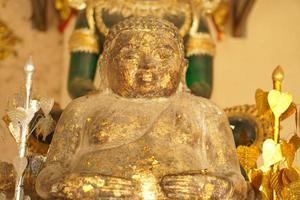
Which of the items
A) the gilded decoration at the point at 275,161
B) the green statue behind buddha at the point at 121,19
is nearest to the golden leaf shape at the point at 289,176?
the gilded decoration at the point at 275,161

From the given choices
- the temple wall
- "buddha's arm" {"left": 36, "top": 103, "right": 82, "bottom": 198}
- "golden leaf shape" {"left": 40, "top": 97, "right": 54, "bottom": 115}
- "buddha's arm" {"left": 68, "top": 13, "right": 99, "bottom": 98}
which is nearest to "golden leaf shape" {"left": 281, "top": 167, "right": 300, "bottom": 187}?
"buddha's arm" {"left": 36, "top": 103, "right": 82, "bottom": 198}

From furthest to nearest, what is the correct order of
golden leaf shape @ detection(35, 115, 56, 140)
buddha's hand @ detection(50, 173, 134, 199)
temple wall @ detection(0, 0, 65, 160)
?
1. temple wall @ detection(0, 0, 65, 160)
2. golden leaf shape @ detection(35, 115, 56, 140)
3. buddha's hand @ detection(50, 173, 134, 199)

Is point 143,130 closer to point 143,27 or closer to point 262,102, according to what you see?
point 143,27

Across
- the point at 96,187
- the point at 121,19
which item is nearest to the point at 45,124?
the point at 96,187

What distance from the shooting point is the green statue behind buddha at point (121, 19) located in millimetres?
3607

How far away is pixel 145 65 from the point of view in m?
2.37

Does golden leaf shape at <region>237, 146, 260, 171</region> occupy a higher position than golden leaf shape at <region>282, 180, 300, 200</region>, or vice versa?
golden leaf shape at <region>237, 146, 260, 171</region>

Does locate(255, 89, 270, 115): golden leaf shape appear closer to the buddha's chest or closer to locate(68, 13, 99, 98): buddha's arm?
the buddha's chest

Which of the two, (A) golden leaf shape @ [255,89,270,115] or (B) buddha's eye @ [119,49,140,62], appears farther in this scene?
(A) golden leaf shape @ [255,89,270,115]

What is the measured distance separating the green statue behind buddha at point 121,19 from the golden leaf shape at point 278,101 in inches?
39.9

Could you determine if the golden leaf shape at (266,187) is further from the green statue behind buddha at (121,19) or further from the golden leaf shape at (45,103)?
the green statue behind buddha at (121,19)

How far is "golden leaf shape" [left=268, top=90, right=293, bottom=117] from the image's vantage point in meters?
2.56

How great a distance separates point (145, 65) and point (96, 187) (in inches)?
16.9

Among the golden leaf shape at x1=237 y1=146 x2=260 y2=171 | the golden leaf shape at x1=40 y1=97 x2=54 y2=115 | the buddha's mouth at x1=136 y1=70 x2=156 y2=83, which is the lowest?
the golden leaf shape at x1=237 y1=146 x2=260 y2=171
